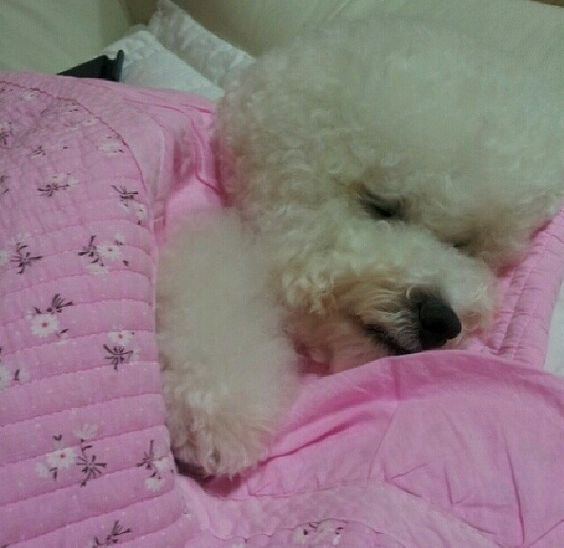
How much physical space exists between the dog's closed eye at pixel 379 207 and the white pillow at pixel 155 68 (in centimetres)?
56

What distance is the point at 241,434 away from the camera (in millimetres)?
719

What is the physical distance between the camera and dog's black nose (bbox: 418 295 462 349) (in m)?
0.82

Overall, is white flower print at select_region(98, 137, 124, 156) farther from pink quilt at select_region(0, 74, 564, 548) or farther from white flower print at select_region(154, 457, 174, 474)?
white flower print at select_region(154, 457, 174, 474)

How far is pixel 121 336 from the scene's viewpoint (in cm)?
68

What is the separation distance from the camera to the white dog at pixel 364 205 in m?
0.82

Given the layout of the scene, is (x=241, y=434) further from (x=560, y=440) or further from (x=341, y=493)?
(x=560, y=440)

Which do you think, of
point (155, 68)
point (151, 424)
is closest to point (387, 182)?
point (151, 424)

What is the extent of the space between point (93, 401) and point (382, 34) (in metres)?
0.56

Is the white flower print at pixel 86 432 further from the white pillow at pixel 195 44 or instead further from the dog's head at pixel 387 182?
the white pillow at pixel 195 44

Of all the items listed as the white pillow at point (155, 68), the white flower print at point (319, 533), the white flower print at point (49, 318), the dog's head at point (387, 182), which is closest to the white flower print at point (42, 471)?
the white flower print at point (49, 318)

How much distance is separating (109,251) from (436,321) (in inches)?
13.8

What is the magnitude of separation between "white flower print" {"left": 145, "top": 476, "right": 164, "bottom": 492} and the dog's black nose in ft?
1.07

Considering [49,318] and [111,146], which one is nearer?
[49,318]

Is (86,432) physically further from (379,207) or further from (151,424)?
(379,207)
